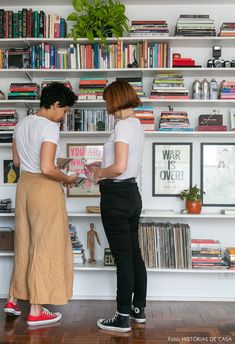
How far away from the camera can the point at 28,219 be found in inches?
117

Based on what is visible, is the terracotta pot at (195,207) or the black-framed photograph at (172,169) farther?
the black-framed photograph at (172,169)

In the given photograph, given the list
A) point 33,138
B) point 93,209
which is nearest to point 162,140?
point 93,209

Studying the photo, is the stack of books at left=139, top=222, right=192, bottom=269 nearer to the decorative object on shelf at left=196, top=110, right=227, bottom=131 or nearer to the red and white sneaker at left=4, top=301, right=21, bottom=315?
the decorative object on shelf at left=196, top=110, right=227, bottom=131

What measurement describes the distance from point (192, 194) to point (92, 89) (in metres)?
1.15

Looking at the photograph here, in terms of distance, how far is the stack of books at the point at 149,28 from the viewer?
3.59 m

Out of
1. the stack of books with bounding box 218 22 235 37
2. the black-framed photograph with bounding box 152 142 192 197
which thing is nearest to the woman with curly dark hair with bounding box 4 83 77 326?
the black-framed photograph with bounding box 152 142 192 197

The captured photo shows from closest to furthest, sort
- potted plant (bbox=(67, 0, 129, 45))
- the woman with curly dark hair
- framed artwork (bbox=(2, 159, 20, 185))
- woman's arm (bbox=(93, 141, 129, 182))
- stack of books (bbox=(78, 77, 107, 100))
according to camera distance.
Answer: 1. woman's arm (bbox=(93, 141, 129, 182))
2. the woman with curly dark hair
3. potted plant (bbox=(67, 0, 129, 45))
4. stack of books (bbox=(78, 77, 107, 100))
5. framed artwork (bbox=(2, 159, 20, 185))

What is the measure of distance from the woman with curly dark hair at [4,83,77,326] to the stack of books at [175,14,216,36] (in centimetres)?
115

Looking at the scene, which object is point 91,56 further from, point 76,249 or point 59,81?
point 76,249

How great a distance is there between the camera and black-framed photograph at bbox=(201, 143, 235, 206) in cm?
377

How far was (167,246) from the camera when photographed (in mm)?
3529

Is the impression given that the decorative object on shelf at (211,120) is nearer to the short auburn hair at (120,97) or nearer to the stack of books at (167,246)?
the stack of books at (167,246)

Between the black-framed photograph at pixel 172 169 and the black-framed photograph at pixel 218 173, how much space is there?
0.13 metres

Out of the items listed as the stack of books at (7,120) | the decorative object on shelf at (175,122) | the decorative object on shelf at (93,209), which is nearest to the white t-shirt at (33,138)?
the stack of books at (7,120)
